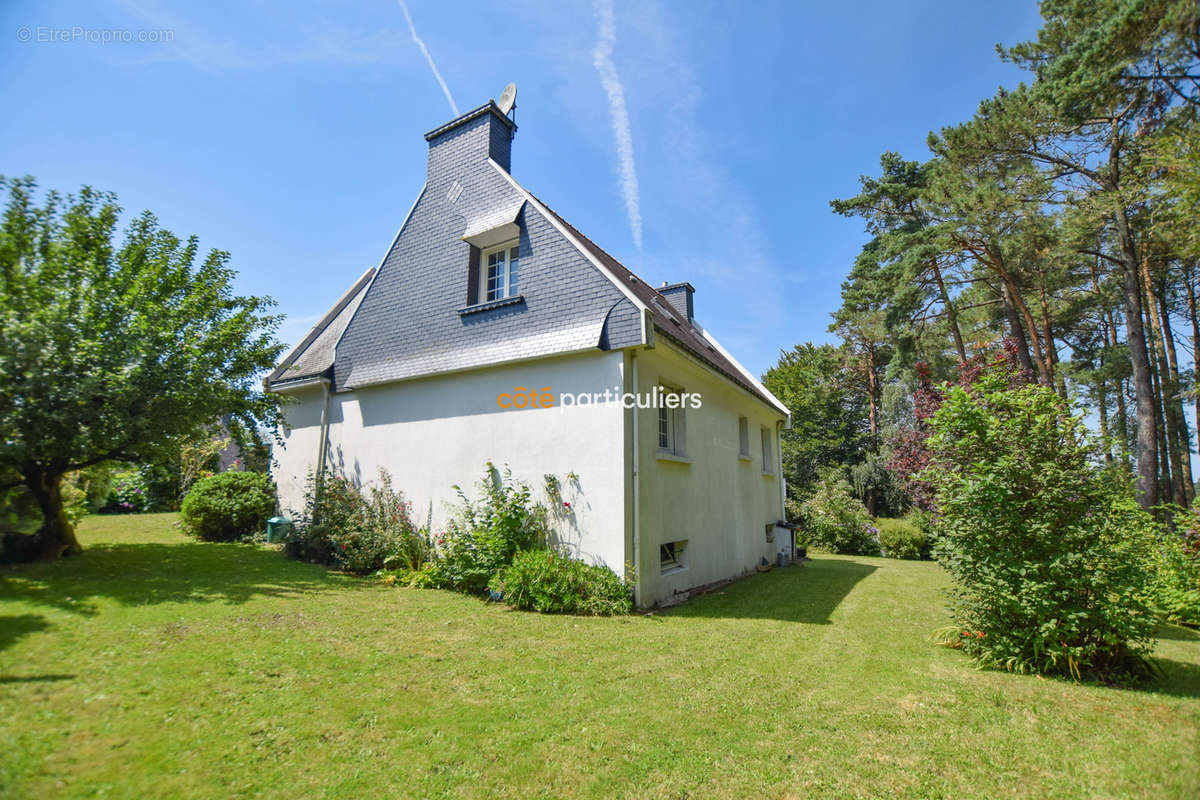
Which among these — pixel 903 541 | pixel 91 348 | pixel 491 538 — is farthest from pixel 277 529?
pixel 903 541

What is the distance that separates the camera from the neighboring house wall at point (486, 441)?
298 inches

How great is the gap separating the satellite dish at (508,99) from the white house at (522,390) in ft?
1.56

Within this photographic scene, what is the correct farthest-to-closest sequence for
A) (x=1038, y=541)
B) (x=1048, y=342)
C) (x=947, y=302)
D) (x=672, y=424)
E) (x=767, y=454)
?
(x=947, y=302), (x=1048, y=342), (x=767, y=454), (x=672, y=424), (x=1038, y=541)

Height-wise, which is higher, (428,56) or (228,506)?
(428,56)

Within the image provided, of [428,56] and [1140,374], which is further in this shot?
[1140,374]

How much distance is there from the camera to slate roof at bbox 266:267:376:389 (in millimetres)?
11578

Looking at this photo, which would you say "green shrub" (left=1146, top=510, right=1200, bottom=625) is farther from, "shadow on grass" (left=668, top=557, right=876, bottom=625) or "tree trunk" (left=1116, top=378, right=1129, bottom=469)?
"tree trunk" (left=1116, top=378, right=1129, bottom=469)

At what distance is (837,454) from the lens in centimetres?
2747

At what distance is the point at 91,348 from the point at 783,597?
442 inches

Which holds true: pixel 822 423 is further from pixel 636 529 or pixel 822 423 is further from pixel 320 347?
pixel 320 347

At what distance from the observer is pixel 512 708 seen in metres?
3.92

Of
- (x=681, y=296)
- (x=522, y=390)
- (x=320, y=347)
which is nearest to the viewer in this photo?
(x=522, y=390)

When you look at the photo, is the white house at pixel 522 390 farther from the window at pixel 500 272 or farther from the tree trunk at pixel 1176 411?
the tree trunk at pixel 1176 411

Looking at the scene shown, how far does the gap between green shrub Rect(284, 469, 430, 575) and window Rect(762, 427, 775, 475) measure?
394 inches
